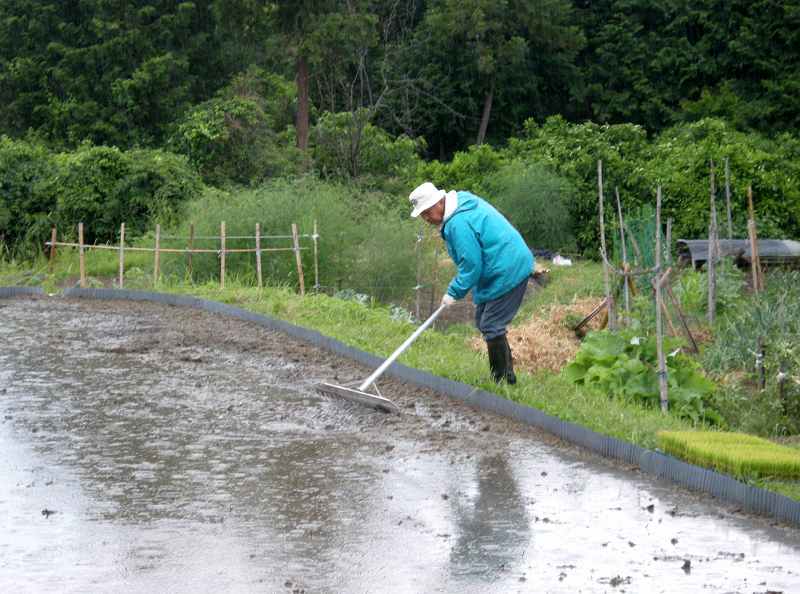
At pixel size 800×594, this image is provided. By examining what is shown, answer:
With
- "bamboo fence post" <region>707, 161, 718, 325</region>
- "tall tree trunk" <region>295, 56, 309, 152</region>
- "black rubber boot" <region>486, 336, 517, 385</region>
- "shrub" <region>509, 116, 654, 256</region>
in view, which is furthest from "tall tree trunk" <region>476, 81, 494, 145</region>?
"black rubber boot" <region>486, 336, 517, 385</region>

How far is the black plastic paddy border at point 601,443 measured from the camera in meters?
6.67

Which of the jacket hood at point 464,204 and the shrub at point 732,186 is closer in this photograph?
the jacket hood at point 464,204

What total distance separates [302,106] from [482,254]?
21.8 meters

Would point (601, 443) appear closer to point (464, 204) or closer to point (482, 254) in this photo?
point (482, 254)

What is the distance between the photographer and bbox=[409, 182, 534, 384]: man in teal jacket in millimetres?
9219

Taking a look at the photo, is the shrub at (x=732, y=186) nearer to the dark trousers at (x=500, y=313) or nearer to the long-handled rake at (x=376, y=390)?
the dark trousers at (x=500, y=313)

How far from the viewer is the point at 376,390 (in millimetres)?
9609

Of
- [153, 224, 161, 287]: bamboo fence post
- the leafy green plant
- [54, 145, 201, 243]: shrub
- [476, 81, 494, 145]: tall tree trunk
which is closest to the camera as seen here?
the leafy green plant

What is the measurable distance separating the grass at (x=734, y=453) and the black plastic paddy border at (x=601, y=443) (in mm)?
117

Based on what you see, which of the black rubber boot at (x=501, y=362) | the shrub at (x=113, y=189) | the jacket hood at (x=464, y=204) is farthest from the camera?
the shrub at (x=113, y=189)

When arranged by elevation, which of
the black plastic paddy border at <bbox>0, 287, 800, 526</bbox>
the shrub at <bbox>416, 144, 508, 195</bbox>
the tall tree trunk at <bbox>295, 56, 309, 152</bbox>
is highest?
the tall tree trunk at <bbox>295, 56, 309, 152</bbox>

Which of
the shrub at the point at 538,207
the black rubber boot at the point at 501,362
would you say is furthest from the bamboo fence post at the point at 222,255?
the black rubber boot at the point at 501,362

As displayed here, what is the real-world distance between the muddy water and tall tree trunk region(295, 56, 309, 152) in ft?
66.2

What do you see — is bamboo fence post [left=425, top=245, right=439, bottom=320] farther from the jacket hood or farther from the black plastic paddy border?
the jacket hood
